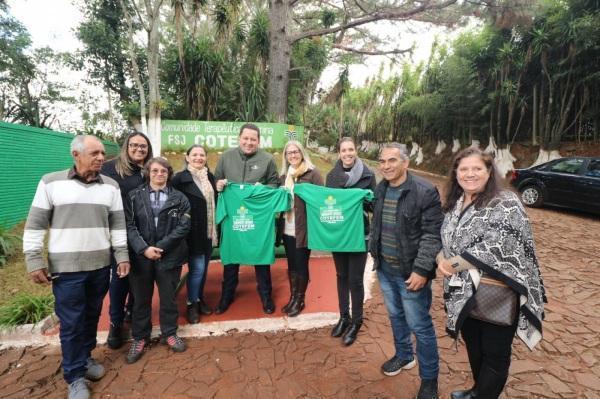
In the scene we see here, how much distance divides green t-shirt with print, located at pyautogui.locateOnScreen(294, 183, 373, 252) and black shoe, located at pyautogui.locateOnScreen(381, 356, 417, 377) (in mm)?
985

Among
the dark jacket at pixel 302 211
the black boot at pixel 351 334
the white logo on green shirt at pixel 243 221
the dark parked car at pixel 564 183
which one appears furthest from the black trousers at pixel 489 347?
the dark parked car at pixel 564 183

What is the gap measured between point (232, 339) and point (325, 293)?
1.37 metres

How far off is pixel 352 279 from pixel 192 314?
178 cm

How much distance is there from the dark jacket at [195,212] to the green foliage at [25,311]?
5.73 ft

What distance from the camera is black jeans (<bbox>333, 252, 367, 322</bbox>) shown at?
2.91 metres

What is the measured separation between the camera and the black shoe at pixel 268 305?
3490mm

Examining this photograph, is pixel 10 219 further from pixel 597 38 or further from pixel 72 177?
pixel 597 38

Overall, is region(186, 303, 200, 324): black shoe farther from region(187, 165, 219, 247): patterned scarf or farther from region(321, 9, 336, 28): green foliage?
region(321, 9, 336, 28): green foliage

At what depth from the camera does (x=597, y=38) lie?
976 cm

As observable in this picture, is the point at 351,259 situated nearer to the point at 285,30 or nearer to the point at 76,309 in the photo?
the point at 76,309

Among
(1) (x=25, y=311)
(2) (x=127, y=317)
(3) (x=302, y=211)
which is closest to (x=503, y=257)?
(3) (x=302, y=211)

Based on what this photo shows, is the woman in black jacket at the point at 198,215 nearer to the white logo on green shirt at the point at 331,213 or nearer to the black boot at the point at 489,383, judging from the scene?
the white logo on green shirt at the point at 331,213

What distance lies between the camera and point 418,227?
216 cm

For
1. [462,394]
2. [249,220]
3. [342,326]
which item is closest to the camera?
[462,394]
